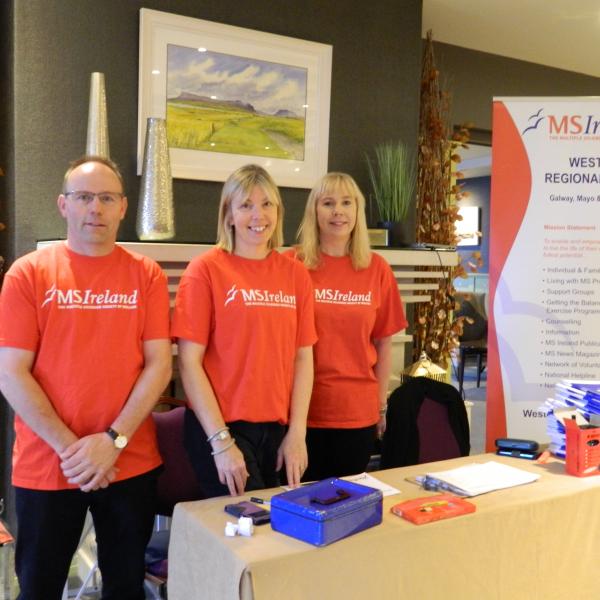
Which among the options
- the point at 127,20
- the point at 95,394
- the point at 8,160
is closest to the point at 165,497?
the point at 95,394

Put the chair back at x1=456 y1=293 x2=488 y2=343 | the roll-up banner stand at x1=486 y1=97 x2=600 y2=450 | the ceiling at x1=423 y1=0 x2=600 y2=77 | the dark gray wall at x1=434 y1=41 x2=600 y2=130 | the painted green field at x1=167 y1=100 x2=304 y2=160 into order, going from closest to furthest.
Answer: the roll-up banner stand at x1=486 y1=97 x2=600 y2=450 < the painted green field at x1=167 y1=100 x2=304 y2=160 < the ceiling at x1=423 y1=0 x2=600 y2=77 < the dark gray wall at x1=434 y1=41 x2=600 y2=130 < the chair back at x1=456 y1=293 x2=488 y2=343

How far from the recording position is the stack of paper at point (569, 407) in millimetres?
2166

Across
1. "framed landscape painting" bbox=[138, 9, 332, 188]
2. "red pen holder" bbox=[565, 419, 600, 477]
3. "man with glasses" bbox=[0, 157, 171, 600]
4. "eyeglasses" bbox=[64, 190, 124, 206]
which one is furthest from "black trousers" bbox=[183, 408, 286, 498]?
"framed landscape painting" bbox=[138, 9, 332, 188]

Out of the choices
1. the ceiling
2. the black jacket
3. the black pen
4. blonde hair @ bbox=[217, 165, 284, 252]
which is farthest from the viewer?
the ceiling

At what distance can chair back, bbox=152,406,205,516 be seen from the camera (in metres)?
2.40

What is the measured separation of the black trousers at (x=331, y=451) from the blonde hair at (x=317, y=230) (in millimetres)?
554

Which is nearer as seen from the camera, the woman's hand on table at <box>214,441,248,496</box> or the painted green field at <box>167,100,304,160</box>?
the woman's hand on table at <box>214,441,248,496</box>

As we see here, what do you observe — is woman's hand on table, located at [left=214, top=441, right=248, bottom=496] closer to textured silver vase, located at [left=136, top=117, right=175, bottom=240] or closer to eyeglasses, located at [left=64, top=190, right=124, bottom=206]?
eyeglasses, located at [left=64, top=190, right=124, bottom=206]

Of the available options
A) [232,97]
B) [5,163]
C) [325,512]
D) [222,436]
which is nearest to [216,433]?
[222,436]

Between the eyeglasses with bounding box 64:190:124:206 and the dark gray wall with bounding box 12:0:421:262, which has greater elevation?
the dark gray wall with bounding box 12:0:421:262

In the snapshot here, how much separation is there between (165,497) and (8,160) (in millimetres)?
1522

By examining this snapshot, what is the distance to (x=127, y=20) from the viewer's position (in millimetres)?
2969

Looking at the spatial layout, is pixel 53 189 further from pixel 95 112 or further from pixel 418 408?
pixel 418 408

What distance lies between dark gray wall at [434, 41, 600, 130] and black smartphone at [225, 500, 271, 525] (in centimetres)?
373
